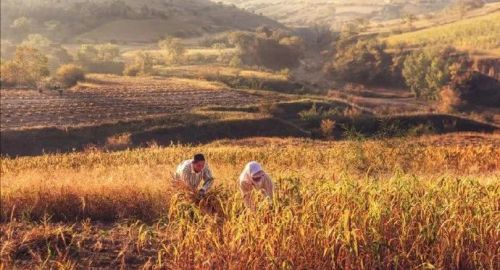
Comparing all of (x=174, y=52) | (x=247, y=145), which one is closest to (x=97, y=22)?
(x=174, y=52)

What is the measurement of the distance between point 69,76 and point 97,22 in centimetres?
7859

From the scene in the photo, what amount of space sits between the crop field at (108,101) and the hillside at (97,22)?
200 feet

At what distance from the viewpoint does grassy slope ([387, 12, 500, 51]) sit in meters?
86.5

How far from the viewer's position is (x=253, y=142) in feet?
107

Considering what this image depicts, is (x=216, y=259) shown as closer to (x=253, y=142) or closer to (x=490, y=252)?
(x=490, y=252)

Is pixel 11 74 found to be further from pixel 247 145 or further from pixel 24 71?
pixel 247 145

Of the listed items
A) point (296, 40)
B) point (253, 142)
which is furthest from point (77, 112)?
point (296, 40)

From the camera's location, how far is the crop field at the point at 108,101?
131ft

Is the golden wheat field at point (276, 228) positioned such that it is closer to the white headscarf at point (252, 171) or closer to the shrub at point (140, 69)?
the white headscarf at point (252, 171)

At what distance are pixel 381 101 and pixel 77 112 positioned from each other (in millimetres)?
40768

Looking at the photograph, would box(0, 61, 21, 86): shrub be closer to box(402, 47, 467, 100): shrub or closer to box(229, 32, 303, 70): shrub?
box(229, 32, 303, 70): shrub

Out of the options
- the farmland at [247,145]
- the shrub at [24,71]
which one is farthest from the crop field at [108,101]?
the shrub at [24,71]

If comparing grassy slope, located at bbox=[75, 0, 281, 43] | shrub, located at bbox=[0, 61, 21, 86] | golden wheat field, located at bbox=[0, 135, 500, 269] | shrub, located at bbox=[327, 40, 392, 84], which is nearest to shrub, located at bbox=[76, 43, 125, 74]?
shrub, located at bbox=[0, 61, 21, 86]

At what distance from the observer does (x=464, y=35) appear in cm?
9544
